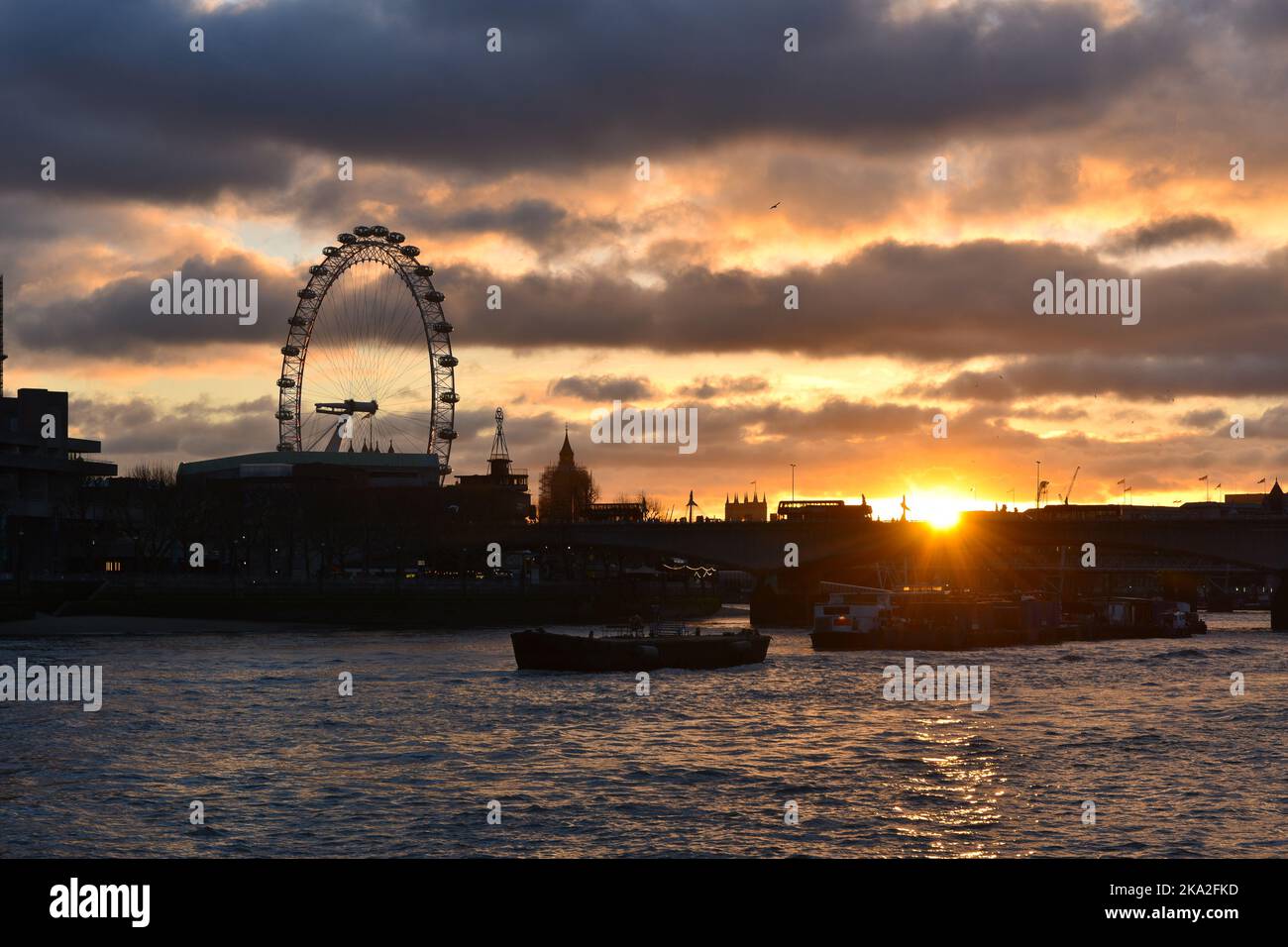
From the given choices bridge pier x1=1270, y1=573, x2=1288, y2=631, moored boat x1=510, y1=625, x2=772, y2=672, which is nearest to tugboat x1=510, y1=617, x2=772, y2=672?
moored boat x1=510, y1=625, x2=772, y2=672

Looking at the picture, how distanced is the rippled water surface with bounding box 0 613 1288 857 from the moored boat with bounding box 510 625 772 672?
3.32 metres

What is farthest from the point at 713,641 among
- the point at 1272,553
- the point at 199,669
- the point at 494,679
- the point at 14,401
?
the point at 14,401

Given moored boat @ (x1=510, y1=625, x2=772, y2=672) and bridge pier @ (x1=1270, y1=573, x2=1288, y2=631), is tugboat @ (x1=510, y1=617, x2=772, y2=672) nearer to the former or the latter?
moored boat @ (x1=510, y1=625, x2=772, y2=672)

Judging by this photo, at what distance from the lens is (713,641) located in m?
93.9

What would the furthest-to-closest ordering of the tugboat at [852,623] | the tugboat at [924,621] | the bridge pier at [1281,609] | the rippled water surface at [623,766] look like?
1. the bridge pier at [1281,609]
2. the tugboat at [924,621]
3. the tugboat at [852,623]
4. the rippled water surface at [623,766]

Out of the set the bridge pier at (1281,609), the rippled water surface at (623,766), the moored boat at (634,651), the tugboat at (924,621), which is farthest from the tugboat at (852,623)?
the bridge pier at (1281,609)

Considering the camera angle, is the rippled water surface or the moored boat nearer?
the rippled water surface

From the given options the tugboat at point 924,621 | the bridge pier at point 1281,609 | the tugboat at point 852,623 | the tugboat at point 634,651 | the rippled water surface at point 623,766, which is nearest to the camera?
the rippled water surface at point 623,766

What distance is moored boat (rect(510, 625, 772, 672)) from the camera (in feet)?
281

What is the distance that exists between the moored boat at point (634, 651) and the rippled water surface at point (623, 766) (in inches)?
131

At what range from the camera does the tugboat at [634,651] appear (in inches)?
3369

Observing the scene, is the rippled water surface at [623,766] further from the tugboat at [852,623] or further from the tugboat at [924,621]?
the tugboat at [924,621]

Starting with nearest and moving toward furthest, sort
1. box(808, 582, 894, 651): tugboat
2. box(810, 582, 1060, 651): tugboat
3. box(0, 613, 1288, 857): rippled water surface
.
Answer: box(0, 613, 1288, 857): rippled water surface
box(808, 582, 894, 651): tugboat
box(810, 582, 1060, 651): tugboat
